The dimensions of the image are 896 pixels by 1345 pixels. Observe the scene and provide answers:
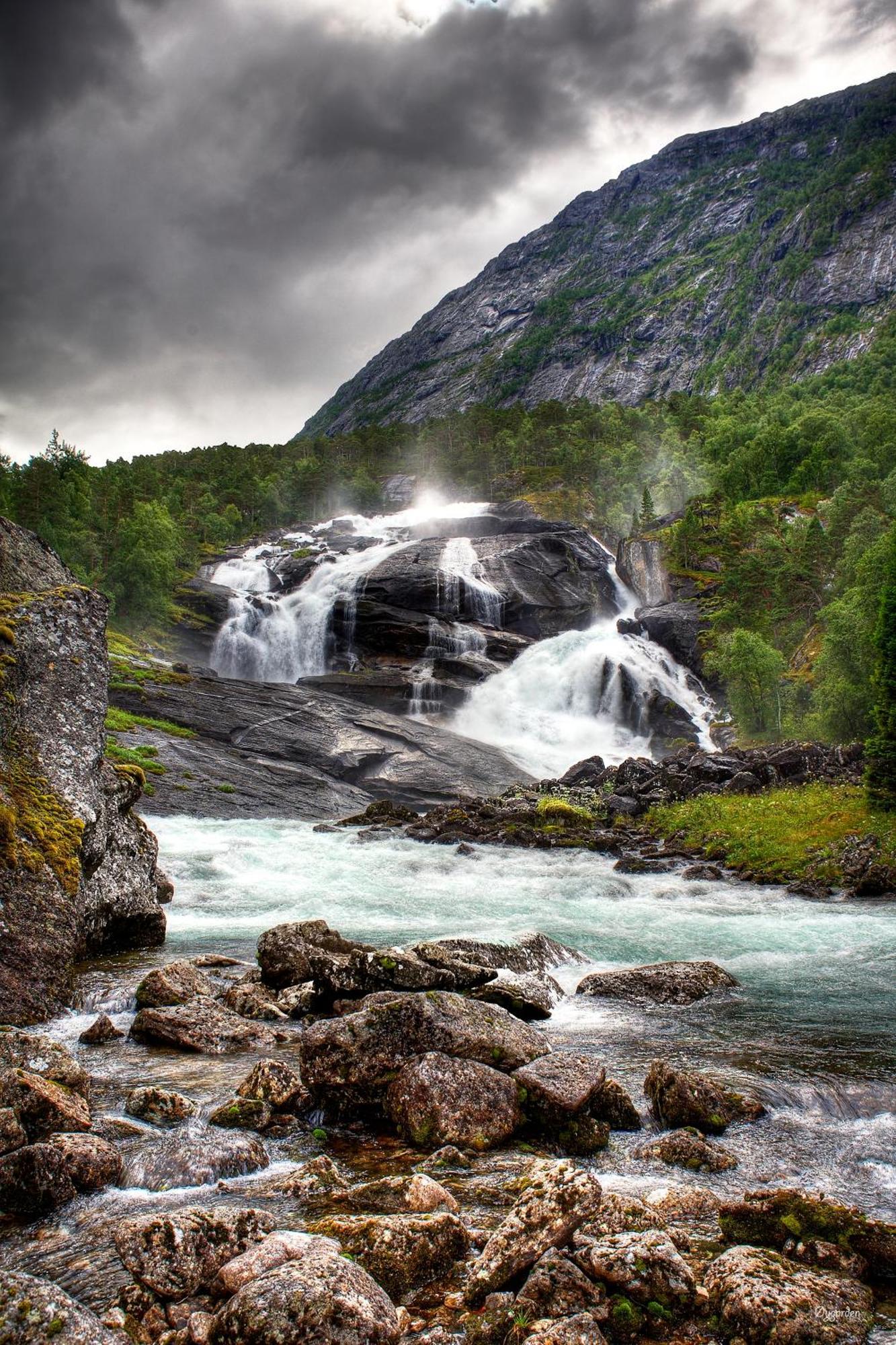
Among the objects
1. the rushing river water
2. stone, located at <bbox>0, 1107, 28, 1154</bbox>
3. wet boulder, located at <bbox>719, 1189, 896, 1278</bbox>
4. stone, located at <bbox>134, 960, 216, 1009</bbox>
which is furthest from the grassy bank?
stone, located at <bbox>0, 1107, 28, 1154</bbox>

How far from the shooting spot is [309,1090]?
781 cm

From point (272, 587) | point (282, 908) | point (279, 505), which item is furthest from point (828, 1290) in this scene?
point (279, 505)

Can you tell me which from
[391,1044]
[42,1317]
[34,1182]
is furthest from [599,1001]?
[42,1317]

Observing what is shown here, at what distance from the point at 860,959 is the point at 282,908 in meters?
14.0

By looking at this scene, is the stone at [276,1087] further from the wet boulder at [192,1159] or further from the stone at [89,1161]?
the stone at [89,1161]

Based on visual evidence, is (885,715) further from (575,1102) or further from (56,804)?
(56,804)

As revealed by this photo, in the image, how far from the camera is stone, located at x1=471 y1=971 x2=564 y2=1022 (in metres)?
10.8

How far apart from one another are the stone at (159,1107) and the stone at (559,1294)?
13.8ft

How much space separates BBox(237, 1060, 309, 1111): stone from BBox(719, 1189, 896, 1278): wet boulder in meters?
4.31

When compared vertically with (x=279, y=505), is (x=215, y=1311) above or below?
below

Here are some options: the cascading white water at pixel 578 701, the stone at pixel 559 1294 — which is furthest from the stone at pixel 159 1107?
the cascading white water at pixel 578 701

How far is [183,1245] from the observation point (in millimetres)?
4742

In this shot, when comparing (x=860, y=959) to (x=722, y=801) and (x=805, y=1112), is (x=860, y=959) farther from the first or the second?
(x=722, y=801)

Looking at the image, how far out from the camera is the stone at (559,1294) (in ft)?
14.0
